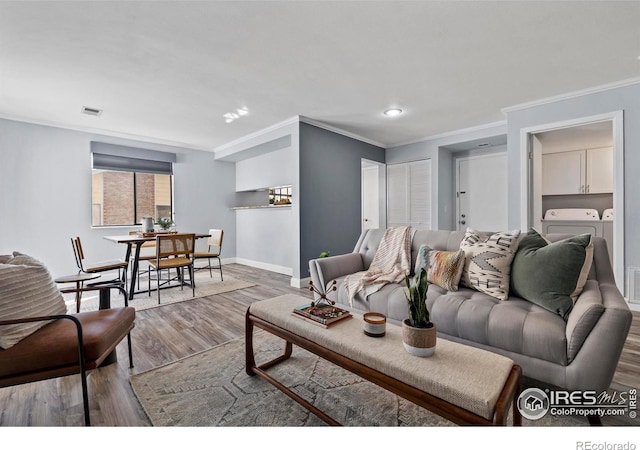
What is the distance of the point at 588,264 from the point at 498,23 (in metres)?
1.77

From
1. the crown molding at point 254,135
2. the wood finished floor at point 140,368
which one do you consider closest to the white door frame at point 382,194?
the crown molding at point 254,135

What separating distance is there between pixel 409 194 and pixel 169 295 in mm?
4323

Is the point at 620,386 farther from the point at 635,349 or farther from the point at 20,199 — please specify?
the point at 20,199

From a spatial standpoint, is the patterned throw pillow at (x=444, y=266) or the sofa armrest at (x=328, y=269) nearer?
the patterned throw pillow at (x=444, y=266)

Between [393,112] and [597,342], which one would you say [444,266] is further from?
[393,112]

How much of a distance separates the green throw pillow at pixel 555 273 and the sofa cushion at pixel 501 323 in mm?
69

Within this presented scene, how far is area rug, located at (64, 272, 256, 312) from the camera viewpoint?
3.36 meters

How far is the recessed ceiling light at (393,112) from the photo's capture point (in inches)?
152

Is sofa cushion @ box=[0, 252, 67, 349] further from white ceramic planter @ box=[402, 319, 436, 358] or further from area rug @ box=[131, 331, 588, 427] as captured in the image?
white ceramic planter @ box=[402, 319, 436, 358]

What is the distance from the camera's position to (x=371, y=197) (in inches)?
252

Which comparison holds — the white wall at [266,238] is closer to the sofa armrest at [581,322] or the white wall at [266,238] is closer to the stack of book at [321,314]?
the stack of book at [321,314]

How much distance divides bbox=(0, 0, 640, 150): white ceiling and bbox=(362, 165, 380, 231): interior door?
88.6 inches
